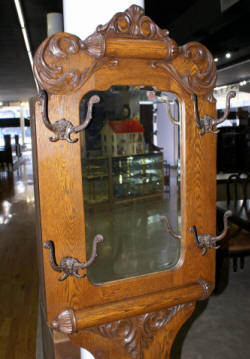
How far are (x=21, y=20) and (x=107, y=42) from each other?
14.1ft

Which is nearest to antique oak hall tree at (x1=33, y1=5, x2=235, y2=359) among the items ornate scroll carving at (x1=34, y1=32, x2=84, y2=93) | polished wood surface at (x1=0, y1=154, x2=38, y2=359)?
ornate scroll carving at (x1=34, y1=32, x2=84, y2=93)

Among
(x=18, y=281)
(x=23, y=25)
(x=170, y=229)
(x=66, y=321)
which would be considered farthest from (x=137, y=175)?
(x=23, y=25)

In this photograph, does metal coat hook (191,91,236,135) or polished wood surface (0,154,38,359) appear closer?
metal coat hook (191,91,236,135)

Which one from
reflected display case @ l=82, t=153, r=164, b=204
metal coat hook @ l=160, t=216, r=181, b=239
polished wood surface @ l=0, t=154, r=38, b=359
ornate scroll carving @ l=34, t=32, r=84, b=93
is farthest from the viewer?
polished wood surface @ l=0, t=154, r=38, b=359

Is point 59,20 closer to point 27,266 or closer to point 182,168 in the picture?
point 27,266

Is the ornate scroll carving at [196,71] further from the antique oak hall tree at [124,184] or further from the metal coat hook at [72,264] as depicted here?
the metal coat hook at [72,264]

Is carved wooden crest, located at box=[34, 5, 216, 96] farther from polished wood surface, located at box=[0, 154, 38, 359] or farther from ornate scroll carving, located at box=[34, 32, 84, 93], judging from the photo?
polished wood surface, located at box=[0, 154, 38, 359]

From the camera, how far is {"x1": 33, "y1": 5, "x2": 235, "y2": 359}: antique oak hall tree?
0.84 meters

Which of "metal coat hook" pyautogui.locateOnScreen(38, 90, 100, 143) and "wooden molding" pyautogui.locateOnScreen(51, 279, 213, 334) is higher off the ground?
"metal coat hook" pyautogui.locateOnScreen(38, 90, 100, 143)

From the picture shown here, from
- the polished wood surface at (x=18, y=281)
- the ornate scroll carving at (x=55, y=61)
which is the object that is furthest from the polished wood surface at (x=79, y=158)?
the polished wood surface at (x=18, y=281)

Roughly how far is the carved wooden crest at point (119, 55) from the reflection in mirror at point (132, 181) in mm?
64

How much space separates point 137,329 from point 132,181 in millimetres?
417

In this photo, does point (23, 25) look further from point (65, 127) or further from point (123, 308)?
point (123, 308)

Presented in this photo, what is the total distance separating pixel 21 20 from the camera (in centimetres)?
456
